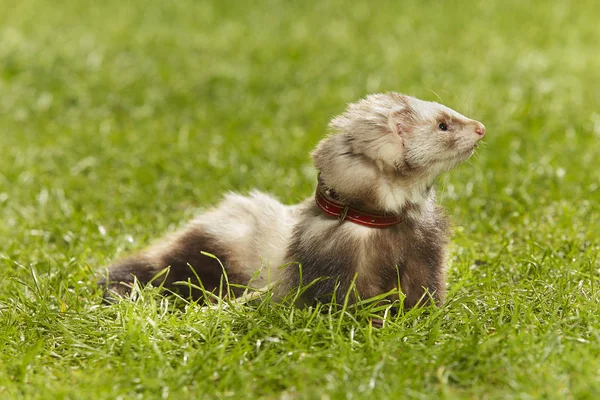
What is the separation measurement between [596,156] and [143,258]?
391 centimetres

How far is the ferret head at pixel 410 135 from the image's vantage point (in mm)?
3861

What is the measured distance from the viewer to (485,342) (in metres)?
3.60

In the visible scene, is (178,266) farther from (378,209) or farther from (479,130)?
(479,130)

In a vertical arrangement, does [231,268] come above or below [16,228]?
above

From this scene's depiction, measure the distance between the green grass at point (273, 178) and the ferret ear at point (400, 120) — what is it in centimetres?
86

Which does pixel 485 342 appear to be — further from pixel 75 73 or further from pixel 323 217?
pixel 75 73

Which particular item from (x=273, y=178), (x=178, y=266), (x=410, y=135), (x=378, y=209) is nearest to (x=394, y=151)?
(x=410, y=135)

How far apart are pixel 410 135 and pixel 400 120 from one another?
86mm

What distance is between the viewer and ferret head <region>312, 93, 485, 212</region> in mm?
3867

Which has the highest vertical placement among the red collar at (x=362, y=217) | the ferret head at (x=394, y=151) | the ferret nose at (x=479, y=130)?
the ferret nose at (x=479, y=130)

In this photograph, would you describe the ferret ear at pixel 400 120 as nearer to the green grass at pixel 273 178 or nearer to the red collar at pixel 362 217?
the red collar at pixel 362 217

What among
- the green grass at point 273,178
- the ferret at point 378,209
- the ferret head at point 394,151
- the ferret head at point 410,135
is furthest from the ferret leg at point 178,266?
the ferret head at point 410,135

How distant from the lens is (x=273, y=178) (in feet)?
21.9

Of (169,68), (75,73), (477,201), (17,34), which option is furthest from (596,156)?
(17,34)
